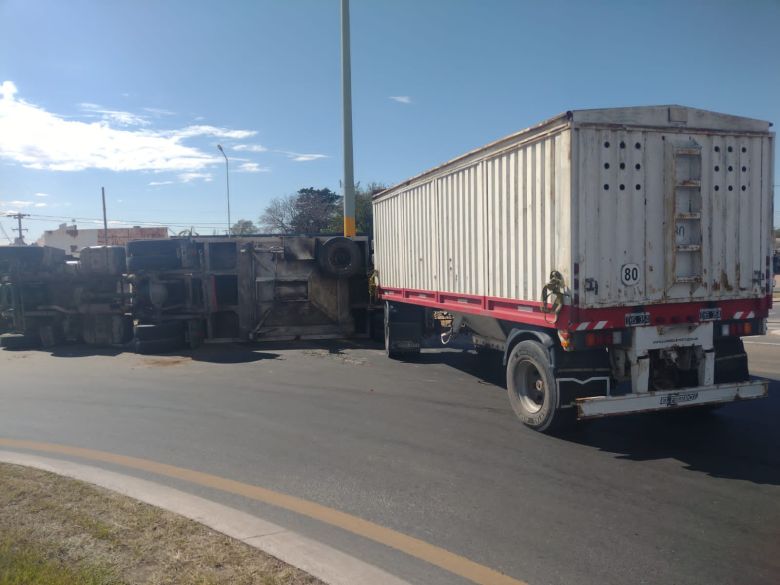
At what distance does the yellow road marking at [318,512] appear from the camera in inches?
150

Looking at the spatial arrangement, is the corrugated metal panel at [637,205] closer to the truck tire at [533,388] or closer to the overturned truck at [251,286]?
the truck tire at [533,388]

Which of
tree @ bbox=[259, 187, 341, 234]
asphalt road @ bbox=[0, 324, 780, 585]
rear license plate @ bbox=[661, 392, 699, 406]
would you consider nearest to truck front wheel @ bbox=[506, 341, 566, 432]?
asphalt road @ bbox=[0, 324, 780, 585]

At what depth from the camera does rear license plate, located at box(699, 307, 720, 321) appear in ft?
21.4

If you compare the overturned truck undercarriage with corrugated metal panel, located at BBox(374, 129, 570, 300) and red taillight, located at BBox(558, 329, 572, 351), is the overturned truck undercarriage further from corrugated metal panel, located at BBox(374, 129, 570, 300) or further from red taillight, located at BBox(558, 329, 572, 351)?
A: red taillight, located at BBox(558, 329, 572, 351)

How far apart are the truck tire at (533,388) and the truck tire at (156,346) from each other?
9.16m

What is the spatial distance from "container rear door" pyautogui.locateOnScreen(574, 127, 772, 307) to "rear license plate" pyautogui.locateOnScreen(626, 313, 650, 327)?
0.14 metres

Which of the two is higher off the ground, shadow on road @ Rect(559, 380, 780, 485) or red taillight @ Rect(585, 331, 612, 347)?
red taillight @ Rect(585, 331, 612, 347)

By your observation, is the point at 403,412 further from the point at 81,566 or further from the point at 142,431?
the point at 81,566

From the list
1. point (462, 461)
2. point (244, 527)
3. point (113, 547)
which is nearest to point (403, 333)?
point (462, 461)

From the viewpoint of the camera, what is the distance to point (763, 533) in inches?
166

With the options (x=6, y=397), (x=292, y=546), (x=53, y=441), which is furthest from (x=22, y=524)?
(x=6, y=397)

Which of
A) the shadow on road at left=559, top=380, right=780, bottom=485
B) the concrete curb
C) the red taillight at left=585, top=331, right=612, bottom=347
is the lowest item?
the shadow on road at left=559, top=380, right=780, bottom=485

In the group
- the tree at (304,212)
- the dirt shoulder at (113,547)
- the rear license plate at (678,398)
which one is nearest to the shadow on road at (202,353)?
the dirt shoulder at (113,547)

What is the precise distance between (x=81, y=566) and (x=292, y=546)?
1.28 meters
